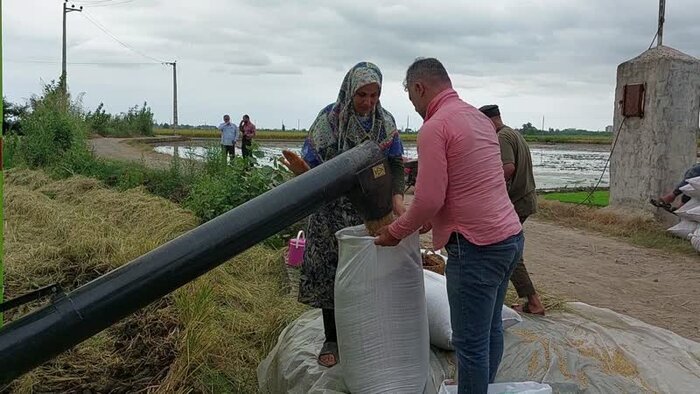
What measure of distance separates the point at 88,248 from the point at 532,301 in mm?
3726

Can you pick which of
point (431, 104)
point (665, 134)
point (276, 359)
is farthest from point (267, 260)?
point (665, 134)

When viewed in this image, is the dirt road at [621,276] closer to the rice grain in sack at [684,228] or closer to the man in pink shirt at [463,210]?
the rice grain in sack at [684,228]

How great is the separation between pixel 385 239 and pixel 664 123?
7257 millimetres

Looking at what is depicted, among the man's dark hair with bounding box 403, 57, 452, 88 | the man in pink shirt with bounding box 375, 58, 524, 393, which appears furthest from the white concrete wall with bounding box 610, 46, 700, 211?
the man's dark hair with bounding box 403, 57, 452, 88

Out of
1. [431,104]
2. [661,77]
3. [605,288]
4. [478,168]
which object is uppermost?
[661,77]

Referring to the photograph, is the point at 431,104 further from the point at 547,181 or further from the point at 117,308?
the point at 547,181

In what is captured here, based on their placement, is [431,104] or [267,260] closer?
[431,104]

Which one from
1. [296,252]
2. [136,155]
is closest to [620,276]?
[296,252]

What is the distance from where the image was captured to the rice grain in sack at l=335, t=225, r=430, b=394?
269 cm

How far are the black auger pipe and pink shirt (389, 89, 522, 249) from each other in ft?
1.48

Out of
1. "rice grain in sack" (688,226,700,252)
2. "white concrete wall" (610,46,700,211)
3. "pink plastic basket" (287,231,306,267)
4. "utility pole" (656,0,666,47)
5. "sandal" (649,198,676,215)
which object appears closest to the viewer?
"pink plastic basket" (287,231,306,267)

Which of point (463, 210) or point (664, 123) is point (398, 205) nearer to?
point (463, 210)

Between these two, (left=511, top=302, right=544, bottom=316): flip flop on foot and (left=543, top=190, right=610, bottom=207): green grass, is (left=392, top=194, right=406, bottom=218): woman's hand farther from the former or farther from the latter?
(left=543, top=190, right=610, bottom=207): green grass

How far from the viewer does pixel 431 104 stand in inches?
101
